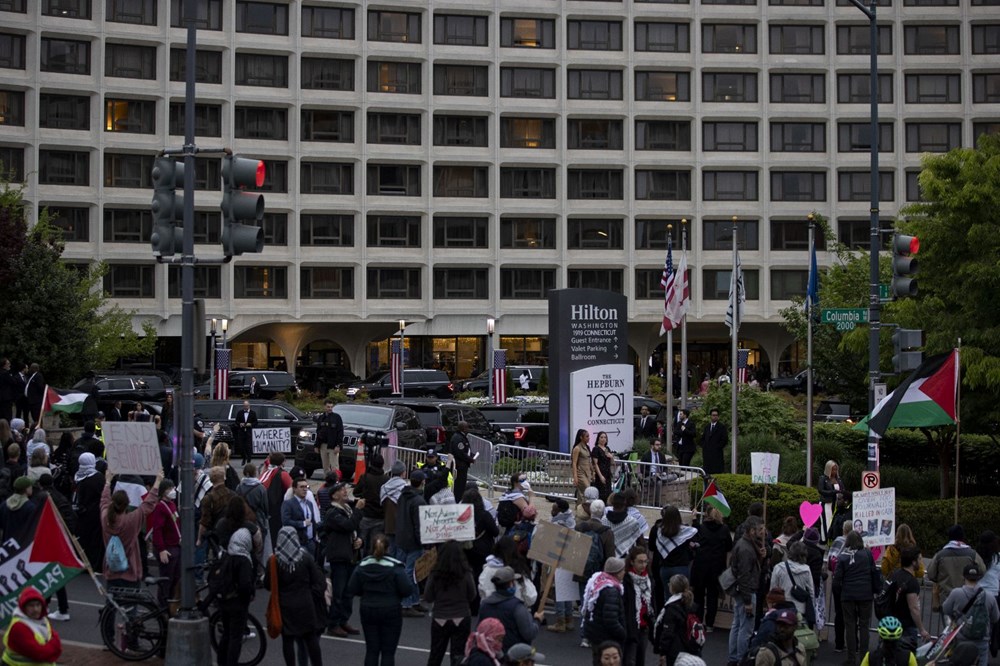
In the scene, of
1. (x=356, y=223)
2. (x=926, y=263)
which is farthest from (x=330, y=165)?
(x=926, y=263)

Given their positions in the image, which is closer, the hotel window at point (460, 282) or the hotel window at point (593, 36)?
the hotel window at point (460, 282)

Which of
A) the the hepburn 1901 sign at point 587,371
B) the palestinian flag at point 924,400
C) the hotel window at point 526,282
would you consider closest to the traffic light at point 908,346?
the palestinian flag at point 924,400

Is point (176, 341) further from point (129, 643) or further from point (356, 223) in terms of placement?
point (129, 643)

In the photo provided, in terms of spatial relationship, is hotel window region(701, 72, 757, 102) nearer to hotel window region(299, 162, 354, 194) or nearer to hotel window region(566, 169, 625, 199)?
hotel window region(566, 169, 625, 199)

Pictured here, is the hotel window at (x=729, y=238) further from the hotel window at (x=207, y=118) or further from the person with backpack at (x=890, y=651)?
the person with backpack at (x=890, y=651)

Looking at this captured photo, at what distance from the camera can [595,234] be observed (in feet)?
225

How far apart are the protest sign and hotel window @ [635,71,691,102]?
54473 mm

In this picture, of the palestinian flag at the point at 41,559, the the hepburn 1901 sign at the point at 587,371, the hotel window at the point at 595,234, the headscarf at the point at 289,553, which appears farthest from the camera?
the hotel window at the point at 595,234

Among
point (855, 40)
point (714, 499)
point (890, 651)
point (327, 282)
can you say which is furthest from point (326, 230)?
point (890, 651)

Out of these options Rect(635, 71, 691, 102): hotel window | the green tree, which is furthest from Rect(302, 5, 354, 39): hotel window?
the green tree

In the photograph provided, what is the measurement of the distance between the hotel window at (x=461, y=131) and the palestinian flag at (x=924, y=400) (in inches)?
1923

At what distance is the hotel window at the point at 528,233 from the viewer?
67938 millimetres

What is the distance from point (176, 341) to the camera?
66688 mm

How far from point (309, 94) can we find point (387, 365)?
50.0 ft
